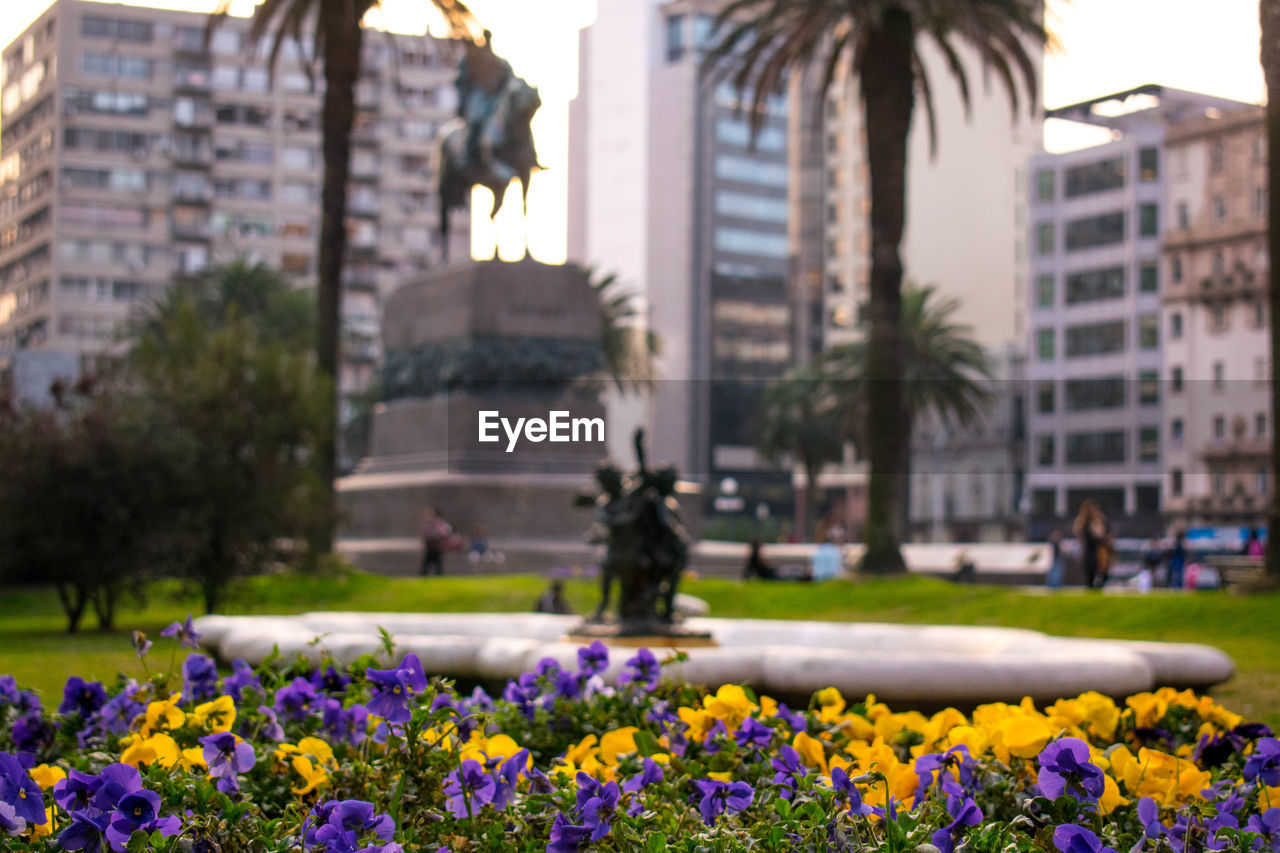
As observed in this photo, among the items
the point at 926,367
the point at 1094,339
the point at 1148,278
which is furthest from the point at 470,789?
the point at 1094,339

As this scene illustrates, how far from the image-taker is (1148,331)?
8812 cm

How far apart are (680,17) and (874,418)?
10043 cm

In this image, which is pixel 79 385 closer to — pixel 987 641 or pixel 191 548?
pixel 191 548

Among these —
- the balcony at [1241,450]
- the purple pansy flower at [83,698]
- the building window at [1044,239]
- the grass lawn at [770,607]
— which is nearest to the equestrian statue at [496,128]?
the grass lawn at [770,607]

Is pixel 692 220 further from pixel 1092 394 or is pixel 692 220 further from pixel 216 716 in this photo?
pixel 216 716

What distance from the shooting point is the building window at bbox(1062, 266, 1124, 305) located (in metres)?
89.8

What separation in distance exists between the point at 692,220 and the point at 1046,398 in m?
31.8

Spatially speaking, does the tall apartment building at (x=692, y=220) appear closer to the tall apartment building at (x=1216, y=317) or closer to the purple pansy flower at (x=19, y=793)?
the tall apartment building at (x=1216, y=317)

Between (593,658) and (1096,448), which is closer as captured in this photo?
(593,658)

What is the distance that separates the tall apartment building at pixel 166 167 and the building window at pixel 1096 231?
3254 cm

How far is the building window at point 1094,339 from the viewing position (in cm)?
8981

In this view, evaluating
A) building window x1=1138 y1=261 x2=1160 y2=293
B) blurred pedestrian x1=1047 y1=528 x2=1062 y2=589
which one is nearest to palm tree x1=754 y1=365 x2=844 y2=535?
building window x1=1138 y1=261 x2=1160 y2=293

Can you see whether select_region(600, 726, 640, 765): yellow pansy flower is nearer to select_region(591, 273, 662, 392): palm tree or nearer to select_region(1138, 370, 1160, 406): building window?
select_region(591, 273, 662, 392): palm tree

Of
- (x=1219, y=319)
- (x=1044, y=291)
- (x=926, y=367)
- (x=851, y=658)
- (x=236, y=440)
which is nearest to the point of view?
(x=851, y=658)
